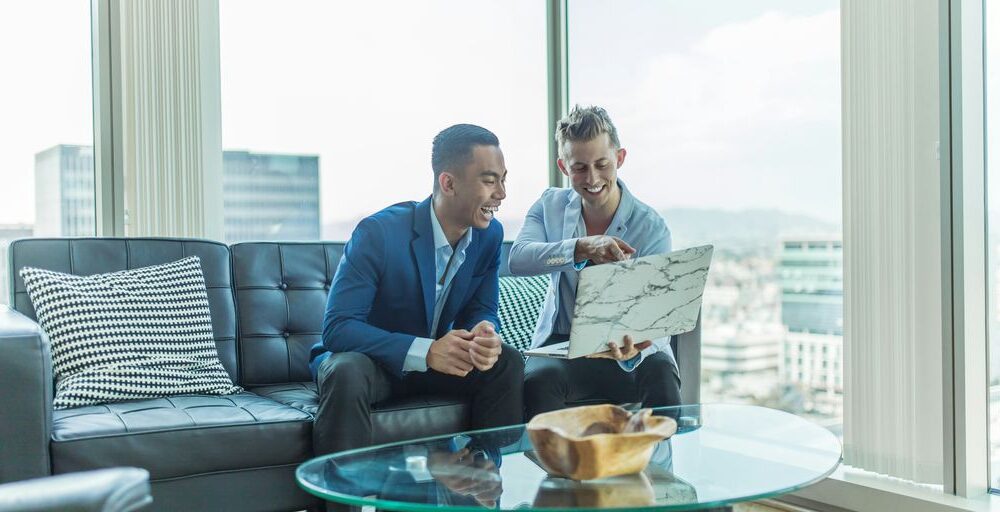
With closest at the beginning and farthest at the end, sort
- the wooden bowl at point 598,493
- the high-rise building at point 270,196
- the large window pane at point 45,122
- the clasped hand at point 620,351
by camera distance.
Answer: the wooden bowl at point 598,493 < the clasped hand at point 620,351 < the large window pane at point 45,122 < the high-rise building at point 270,196

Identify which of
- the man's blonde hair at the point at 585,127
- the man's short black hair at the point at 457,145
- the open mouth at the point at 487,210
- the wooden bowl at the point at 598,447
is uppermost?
the man's blonde hair at the point at 585,127

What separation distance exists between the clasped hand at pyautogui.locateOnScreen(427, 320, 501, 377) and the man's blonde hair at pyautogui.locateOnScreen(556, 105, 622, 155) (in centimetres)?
65

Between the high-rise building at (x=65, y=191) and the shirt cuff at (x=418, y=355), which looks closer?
the shirt cuff at (x=418, y=355)

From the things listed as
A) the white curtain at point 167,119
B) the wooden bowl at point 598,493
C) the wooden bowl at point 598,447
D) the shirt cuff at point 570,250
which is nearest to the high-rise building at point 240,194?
the white curtain at point 167,119

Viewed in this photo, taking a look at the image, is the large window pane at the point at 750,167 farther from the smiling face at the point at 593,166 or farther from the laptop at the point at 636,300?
the laptop at the point at 636,300

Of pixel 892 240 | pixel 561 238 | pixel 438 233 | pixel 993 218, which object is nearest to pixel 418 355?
pixel 438 233

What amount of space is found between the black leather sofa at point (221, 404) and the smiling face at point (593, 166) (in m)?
0.48

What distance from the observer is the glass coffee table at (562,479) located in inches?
53.4

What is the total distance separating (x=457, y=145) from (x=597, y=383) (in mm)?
767

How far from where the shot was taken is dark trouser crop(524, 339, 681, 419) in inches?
95.5

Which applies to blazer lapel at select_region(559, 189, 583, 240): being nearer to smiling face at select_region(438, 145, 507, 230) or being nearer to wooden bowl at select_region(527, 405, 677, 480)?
smiling face at select_region(438, 145, 507, 230)

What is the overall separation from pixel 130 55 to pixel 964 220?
265cm

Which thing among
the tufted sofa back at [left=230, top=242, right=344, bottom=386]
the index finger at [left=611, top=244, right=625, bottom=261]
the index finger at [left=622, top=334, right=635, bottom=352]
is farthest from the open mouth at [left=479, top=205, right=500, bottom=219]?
the tufted sofa back at [left=230, top=242, right=344, bottom=386]

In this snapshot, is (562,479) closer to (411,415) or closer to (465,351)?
(465,351)
